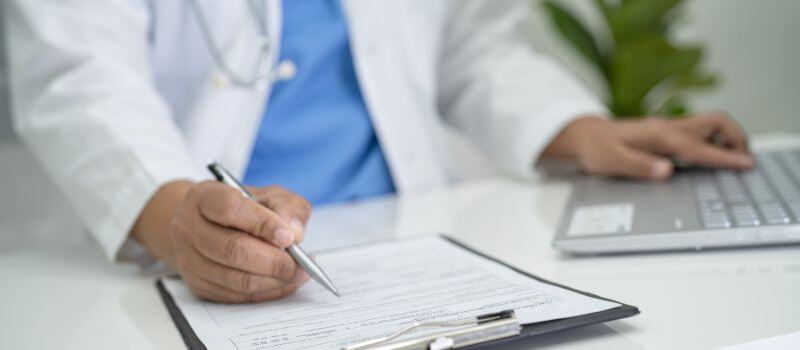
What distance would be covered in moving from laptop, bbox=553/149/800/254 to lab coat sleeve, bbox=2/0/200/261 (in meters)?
0.39

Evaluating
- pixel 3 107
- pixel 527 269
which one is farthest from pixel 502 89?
pixel 3 107

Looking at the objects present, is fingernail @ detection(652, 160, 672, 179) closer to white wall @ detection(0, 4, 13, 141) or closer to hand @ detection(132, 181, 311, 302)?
hand @ detection(132, 181, 311, 302)

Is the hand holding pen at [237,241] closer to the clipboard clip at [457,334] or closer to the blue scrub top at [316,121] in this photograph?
the clipboard clip at [457,334]

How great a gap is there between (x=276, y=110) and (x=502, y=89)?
0.34 metres

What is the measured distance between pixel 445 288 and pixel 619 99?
6.00ft

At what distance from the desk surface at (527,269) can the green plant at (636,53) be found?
1.36 m

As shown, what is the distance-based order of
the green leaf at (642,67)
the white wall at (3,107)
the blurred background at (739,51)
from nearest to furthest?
the white wall at (3,107) < the green leaf at (642,67) < the blurred background at (739,51)

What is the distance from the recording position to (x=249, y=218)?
0.56 meters

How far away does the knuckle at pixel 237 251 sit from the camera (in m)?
0.55

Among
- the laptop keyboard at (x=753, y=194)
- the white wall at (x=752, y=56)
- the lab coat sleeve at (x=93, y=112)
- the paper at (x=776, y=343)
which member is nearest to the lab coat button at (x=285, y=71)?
the lab coat sleeve at (x=93, y=112)

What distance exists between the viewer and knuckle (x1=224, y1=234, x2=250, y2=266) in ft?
1.82

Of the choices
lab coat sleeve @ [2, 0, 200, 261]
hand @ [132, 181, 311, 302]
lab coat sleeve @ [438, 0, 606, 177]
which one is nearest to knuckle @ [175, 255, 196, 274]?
hand @ [132, 181, 311, 302]

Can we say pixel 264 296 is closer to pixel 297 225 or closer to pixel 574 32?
pixel 297 225

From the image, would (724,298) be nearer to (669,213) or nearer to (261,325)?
(669,213)
